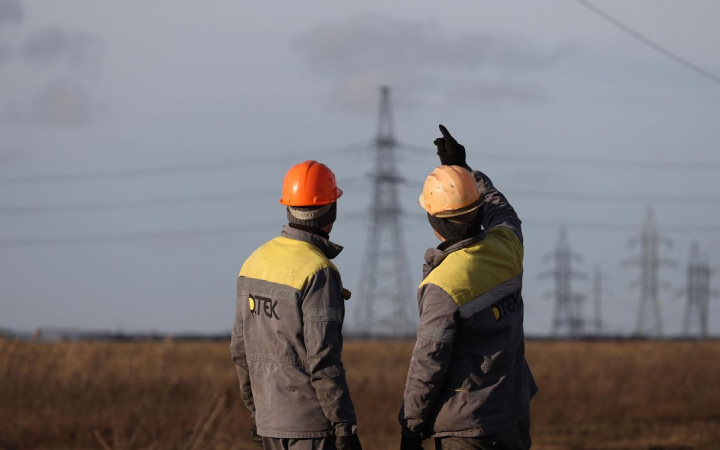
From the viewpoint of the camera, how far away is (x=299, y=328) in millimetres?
5828

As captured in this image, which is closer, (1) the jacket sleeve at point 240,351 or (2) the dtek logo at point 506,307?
(2) the dtek logo at point 506,307

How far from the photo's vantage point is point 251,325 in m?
6.09

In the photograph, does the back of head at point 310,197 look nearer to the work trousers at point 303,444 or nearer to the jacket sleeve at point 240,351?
the jacket sleeve at point 240,351

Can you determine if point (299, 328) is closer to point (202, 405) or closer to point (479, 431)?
point (479, 431)

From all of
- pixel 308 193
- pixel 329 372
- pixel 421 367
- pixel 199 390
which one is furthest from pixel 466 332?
pixel 199 390

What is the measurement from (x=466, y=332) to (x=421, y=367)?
335 mm

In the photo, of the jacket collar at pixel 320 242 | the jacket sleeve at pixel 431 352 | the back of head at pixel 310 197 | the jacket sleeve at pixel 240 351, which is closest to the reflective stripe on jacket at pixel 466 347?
the jacket sleeve at pixel 431 352

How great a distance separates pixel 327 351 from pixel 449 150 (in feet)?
5.26

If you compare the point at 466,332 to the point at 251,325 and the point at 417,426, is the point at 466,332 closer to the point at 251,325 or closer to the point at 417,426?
the point at 417,426

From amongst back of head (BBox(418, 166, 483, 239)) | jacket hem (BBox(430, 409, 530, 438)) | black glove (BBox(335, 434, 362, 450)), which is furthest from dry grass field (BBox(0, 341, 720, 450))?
back of head (BBox(418, 166, 483, 239))

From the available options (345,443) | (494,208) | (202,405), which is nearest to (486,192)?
(494,208)

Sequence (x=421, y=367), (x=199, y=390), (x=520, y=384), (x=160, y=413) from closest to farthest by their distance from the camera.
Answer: (x=421, y=367) < (x=520, y=384) < (x=160, y=413) < (x=199, y=390)

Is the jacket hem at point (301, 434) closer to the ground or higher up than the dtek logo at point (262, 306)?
closer to the ground

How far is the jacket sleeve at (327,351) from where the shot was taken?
568cm
